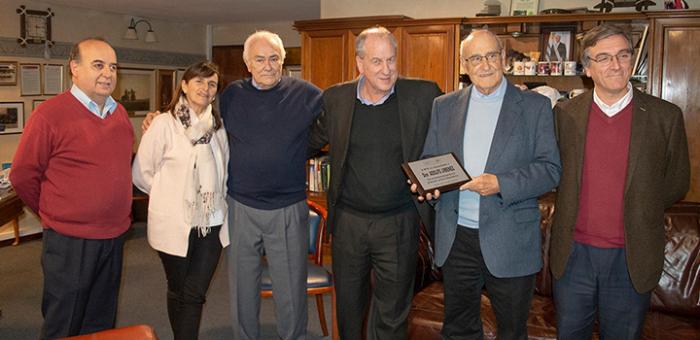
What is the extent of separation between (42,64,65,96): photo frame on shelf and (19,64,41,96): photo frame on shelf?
9 centimetres

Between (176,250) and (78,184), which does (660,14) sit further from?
(78,184)

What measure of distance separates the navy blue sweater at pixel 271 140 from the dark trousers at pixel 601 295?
4.00ft

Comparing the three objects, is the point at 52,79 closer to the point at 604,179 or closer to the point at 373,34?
the point at 373,34

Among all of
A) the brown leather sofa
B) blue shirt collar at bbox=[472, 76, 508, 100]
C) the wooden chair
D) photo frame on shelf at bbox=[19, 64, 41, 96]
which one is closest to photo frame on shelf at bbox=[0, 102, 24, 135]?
photo frame on shelf at bbox=[19, 64, 41, 96]

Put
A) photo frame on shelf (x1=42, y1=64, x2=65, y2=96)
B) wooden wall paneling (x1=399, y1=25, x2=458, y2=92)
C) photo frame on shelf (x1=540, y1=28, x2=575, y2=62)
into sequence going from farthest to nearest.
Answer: photo frame on shelf (x1=42, y1=64, x2=65, y2=96) < wooden wall paneling (x1=399, y1=25, x2=458, y2=92) < photo frame on shelf (x1=540, y1=28, x2=575, y2=62)

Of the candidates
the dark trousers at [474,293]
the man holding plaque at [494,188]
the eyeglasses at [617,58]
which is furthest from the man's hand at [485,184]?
the eyeglasses at [617,58]

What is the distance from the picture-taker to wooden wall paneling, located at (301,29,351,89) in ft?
17.6

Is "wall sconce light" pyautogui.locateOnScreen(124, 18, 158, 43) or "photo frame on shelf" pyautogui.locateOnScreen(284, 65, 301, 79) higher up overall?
"wall sconce light" pyautogui.locateOnScreen(124, 18, 158, 43)

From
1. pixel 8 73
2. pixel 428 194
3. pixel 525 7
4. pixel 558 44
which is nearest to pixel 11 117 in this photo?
pixel 8 73

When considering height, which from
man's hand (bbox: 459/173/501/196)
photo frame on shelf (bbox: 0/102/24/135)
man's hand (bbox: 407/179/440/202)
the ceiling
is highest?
the ceiling

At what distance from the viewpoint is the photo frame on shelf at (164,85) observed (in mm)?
8625

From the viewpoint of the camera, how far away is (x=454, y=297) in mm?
2457

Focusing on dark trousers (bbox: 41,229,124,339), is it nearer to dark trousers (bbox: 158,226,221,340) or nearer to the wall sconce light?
dark trousers (bbox: 158,226,221,340)

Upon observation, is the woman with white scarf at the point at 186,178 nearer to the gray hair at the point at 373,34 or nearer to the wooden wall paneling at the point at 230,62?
the gray hair at the point at 373,34
